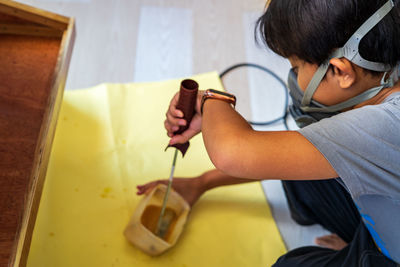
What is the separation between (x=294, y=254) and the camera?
89 centimetres

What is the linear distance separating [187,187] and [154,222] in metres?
0.15

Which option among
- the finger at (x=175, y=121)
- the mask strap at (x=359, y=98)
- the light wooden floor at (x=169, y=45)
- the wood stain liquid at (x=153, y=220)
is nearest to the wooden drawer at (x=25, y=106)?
the finger at (x=175, y=121)

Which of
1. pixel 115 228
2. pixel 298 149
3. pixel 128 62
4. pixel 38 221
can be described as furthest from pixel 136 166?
pixel 298 149

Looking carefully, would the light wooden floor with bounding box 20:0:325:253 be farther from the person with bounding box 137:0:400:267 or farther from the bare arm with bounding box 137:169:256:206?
the person with bounding box 137:0:400:267

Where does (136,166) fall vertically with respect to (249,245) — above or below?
above

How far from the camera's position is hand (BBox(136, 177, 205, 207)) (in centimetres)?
111

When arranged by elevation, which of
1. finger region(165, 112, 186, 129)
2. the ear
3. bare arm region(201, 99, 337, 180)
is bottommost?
bare arm region(201, 99, 337, 180)

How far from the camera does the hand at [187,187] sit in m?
1.11

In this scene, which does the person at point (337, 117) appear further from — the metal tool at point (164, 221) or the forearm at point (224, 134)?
the metal tool at point (164, 221)

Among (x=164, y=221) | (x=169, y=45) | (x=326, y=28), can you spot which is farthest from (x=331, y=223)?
(x=169, y=45)

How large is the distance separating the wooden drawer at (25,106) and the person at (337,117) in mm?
285

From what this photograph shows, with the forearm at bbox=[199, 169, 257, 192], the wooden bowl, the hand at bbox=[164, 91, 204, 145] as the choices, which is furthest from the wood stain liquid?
the hand at bbox=[164, 91, 204, 145]

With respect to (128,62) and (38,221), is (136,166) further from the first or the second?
(128,62)

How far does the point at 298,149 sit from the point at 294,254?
369mm
